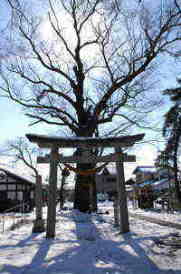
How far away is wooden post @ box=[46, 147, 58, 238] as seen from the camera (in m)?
8.52

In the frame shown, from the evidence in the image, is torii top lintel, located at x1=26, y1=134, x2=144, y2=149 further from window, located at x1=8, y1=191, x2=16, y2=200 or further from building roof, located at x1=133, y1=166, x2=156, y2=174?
building roof, located at x1=133, y1=166, x2=156, y2=174

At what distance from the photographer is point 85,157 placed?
31.5 feet

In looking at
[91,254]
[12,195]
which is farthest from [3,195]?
[91,254]

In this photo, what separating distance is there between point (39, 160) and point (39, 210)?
2.00 m

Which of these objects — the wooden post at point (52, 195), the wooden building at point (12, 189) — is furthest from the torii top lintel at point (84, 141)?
the wooden building at point (12, 189)

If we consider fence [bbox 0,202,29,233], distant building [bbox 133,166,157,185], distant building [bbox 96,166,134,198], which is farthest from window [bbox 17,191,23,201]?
distant building [bbox 96,166,134,198]

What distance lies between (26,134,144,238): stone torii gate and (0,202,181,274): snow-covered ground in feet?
2.79

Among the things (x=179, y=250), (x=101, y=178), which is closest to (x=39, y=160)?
(x=179, y=250)

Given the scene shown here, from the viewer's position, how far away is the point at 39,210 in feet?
32.5

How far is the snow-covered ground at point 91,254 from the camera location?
521 cm

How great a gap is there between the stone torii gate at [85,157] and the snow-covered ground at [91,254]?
0.85 metres

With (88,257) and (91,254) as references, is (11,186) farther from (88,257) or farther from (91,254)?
(88,257)

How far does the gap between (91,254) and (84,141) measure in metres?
4.16

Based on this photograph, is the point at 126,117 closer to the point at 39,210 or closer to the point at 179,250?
the point at 39,210
